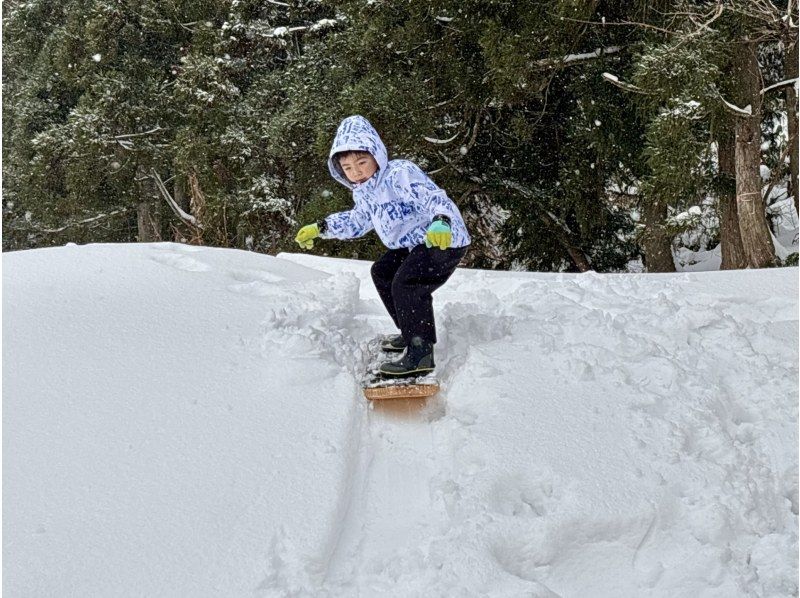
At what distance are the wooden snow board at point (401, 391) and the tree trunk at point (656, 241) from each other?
21.7ft

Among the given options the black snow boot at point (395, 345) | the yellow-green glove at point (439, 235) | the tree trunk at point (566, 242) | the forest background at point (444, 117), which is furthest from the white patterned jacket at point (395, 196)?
the tree trunk at point (566, 242)

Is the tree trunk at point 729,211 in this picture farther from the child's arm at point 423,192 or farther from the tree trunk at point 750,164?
the child's arm at point 423,192

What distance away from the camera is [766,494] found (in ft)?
8.63

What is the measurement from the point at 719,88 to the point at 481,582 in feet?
20.6

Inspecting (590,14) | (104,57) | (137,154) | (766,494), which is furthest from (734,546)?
(104,57)

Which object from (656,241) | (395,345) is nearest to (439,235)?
(395,345)

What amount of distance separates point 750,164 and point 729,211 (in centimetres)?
95

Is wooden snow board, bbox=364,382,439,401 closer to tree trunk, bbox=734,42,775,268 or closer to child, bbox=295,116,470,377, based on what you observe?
child, bbox=295,116,470,377

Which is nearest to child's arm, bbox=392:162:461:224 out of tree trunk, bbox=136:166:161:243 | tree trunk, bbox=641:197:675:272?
tree trunk, bbox=641:197:675:272

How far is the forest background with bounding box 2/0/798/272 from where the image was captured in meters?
7.33

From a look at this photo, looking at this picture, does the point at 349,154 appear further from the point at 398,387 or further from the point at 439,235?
A: the point at 398,387

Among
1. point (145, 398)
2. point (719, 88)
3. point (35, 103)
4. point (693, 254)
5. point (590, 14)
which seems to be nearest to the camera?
point (145, 398)

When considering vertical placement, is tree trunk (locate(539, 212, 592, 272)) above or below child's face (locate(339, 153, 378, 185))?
below

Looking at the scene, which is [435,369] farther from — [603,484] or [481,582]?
[481,582]
